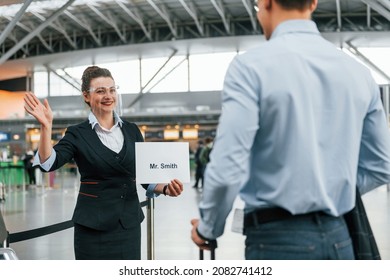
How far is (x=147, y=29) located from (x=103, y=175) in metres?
35.1

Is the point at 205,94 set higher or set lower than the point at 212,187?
higher

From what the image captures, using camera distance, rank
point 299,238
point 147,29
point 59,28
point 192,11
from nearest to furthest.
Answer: point 299,238 < point 192,11 < point 59,28 < point 147,29

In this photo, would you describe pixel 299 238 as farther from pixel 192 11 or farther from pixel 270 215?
pixel 192 11

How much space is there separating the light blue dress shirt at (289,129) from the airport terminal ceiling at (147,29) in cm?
2607

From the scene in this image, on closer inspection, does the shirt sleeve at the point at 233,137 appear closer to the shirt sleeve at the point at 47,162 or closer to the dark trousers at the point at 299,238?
the dark trousers at the point at 299,238

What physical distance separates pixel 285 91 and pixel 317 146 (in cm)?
19

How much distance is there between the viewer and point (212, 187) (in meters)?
1.58

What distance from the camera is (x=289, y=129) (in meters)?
1.62

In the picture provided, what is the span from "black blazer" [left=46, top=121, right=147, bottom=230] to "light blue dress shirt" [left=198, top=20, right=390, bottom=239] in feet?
4.42

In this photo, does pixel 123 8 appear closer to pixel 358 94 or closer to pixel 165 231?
pixel 165 231

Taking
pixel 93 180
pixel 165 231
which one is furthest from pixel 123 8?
pixel 93 180

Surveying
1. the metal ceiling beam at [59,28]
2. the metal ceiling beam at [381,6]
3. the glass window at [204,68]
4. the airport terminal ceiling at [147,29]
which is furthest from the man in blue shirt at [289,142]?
the glass window at [204,68]

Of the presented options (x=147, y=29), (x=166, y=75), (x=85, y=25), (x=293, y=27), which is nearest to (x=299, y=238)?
(x=293, y=27)
